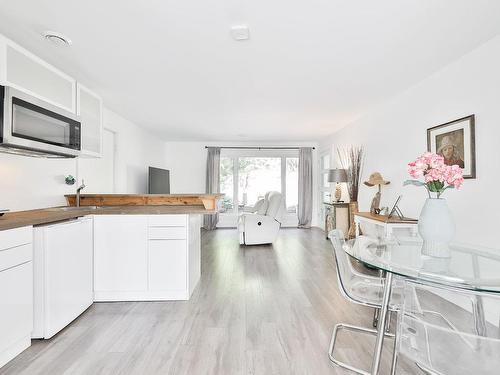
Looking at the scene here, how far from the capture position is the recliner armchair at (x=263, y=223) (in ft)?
17.0

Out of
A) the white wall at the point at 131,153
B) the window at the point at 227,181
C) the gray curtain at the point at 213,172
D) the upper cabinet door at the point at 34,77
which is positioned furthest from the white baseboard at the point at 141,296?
the window at the point at 227,181

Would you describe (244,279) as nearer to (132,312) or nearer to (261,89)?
(132,312)

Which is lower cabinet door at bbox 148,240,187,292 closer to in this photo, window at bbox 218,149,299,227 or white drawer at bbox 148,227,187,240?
white drawer at bbox 148,227,187,240

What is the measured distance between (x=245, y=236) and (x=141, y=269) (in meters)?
2.61

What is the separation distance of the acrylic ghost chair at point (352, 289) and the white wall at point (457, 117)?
3.85 feet

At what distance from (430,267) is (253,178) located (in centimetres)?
628

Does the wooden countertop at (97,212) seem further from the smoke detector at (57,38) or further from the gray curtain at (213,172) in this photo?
the gray curtain at (213,172)

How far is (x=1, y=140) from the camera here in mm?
1938

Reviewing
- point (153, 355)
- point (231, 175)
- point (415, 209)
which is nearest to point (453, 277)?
point (153, 355)

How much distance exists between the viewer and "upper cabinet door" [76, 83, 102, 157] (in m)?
2.98

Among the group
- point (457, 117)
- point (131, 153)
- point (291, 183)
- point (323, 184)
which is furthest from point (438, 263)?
point (291, 183)

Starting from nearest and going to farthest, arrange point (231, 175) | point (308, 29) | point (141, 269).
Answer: point (308, 29) → point (141, 269) → point (231, 175)

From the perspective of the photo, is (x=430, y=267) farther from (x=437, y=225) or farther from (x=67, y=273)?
(x=67, y=273)

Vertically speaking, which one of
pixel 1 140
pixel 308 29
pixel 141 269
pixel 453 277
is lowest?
pixel 141 269
